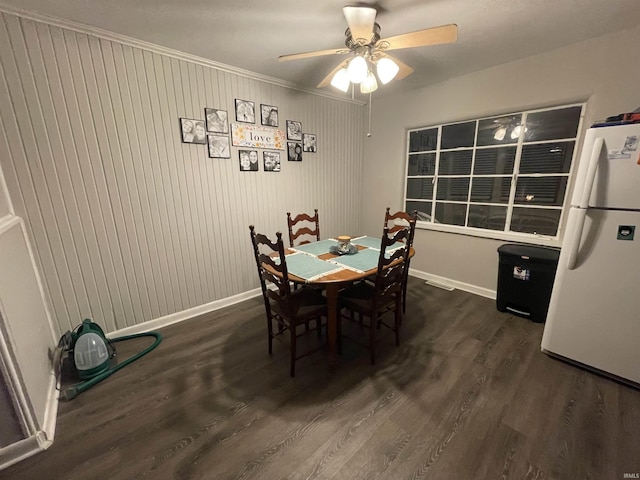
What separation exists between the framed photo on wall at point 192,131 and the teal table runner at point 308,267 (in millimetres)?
1398

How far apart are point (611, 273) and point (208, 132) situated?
10.6 ft

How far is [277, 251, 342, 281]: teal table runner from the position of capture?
5.61 feet

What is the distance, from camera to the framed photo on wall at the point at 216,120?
94.4 inches

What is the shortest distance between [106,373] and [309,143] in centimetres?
286

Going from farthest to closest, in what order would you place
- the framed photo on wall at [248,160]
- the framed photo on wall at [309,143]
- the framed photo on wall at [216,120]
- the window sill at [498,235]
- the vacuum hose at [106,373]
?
the framed photo on wall at [309,143] → the framed photo on wall at [248,160] → the window sill at [498,235] → the framed photo on wall at [216,120] → the vacuum hose at [106,373]

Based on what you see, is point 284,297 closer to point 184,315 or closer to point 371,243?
point 371,243

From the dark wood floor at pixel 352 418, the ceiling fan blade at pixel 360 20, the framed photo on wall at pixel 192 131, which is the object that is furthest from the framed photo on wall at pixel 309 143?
the dark wood floor at pixel 352 418

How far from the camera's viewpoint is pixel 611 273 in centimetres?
163

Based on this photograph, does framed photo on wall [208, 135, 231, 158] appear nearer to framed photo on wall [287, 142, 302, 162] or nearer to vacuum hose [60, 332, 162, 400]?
framed photo on wall [287, 142, 302, 162]

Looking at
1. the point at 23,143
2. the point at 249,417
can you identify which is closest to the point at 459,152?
the point at 249,417

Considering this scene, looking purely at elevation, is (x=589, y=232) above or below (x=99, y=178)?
below

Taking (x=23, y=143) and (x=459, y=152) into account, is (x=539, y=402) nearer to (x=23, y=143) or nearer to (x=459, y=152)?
(x=459, y=152)

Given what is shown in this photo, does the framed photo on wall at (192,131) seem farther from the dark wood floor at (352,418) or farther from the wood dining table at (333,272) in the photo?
the dark wood floor at (352,418)

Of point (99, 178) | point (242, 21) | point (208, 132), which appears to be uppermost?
point (242, 21)
